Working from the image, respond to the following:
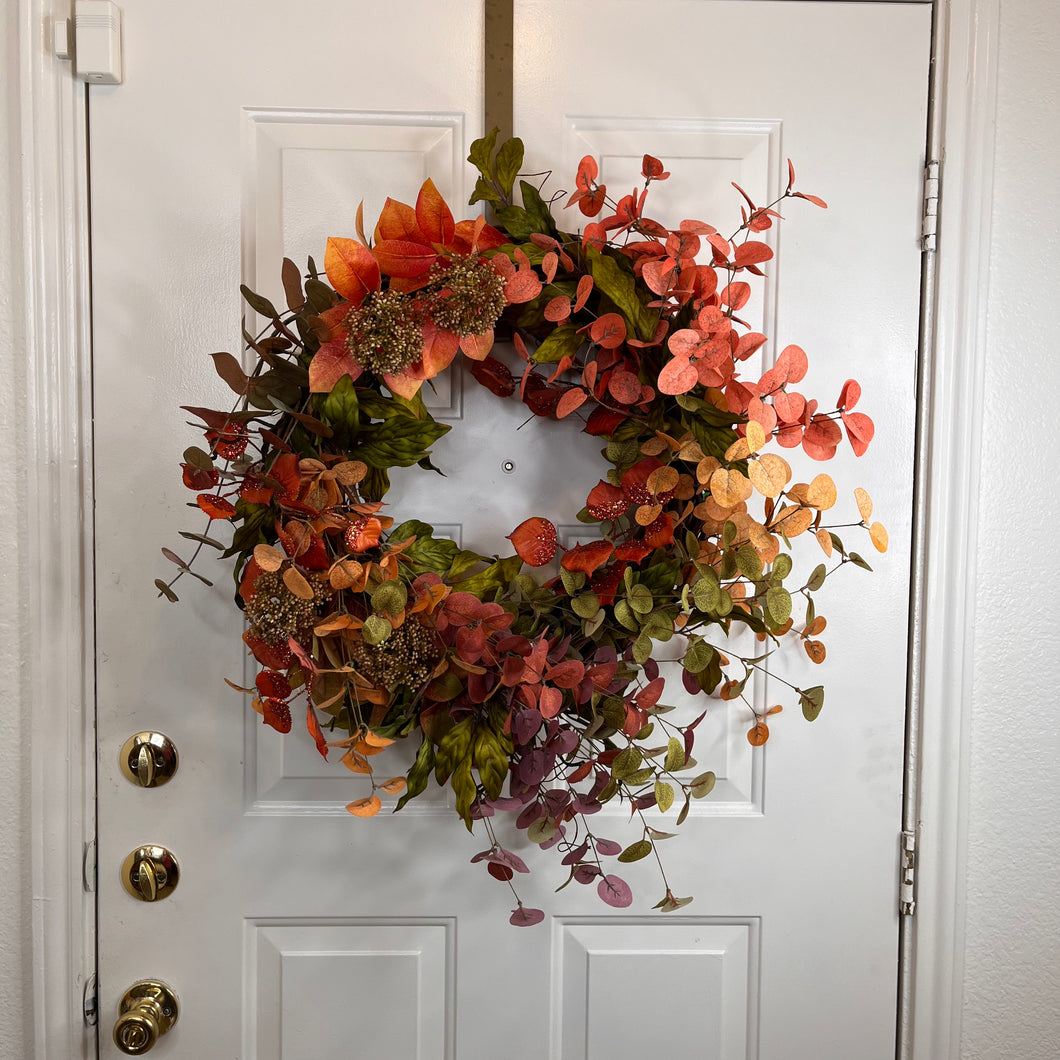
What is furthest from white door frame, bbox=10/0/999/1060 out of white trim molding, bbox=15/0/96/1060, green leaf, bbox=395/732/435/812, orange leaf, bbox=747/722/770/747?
green leaf, bbox=395/732/435/812

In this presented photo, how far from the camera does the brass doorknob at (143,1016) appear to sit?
95cm

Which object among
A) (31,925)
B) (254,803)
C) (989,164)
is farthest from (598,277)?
(31,925)

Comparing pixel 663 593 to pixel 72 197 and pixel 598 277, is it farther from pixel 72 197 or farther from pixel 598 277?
pixel 72 197

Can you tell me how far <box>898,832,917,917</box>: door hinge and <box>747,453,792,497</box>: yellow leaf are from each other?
0.55 m

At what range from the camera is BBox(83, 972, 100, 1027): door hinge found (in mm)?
968

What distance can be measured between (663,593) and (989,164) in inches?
26.1

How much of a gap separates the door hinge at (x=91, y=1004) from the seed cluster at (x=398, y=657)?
1.93 feet

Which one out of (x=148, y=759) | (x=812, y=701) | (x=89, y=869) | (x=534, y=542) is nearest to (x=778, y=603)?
Answer: (x=812, y=701)

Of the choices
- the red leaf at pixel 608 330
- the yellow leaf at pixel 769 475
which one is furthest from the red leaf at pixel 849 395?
the red leaf at pixel 608 330

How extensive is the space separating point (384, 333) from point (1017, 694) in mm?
880

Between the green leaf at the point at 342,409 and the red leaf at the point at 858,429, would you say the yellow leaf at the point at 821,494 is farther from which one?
the green leaf at the point at 342,409

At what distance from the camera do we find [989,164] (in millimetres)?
965

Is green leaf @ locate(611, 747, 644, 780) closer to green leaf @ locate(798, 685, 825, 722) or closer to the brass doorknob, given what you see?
green leaf @ locate(798, 685, 825, 722)

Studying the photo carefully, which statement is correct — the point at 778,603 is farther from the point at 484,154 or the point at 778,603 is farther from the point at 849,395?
the point at 484,154
